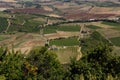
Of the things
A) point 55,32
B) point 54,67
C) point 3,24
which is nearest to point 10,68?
point 54,67

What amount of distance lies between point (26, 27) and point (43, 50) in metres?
89.1

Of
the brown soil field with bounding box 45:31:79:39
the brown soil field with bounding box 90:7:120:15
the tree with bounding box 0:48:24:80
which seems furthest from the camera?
the brown soil field with bounding box 90:7:120:15

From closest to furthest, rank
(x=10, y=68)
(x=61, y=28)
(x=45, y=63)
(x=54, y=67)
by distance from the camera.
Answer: (x=10, y=68) → (x=54, y=67) → (x=45, y=63) → (x=61, y=28)

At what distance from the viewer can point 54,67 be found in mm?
56469

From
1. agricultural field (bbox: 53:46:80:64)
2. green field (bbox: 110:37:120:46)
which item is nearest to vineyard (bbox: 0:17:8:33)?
green field (bbox: 110:37:120:46)

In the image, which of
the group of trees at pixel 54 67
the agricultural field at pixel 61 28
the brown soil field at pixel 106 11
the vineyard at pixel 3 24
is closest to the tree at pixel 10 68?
the group of trees at pixel 54 67

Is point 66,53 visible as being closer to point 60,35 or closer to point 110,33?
point 60,35

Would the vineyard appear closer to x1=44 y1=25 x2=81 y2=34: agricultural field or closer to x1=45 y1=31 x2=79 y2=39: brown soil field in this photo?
x1=44 y1=25 x2=81 y2=34: agricultural field

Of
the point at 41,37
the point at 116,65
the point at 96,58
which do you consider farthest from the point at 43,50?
the point at 41,37

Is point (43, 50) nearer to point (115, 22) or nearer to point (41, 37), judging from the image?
point (41, 37)

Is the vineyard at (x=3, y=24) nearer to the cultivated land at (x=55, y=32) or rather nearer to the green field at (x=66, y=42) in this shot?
the cultivated land at (x=55, y=32)

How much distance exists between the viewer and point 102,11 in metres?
190

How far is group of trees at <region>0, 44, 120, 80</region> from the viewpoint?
48625 millimetres

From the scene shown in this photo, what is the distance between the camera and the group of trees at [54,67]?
160 ft
